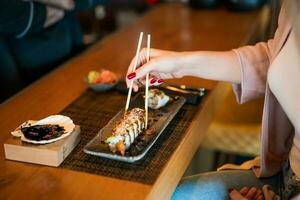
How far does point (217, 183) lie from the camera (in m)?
1.09

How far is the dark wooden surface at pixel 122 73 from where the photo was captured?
81cm

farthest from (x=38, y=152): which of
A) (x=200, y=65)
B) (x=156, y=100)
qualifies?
(x=200, y=65)

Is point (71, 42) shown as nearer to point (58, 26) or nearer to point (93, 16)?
point (58, 26)

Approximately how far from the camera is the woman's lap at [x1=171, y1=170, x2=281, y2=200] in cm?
106

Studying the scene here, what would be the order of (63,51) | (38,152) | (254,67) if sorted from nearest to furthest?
(38,152)
(254,67)
(63,51)

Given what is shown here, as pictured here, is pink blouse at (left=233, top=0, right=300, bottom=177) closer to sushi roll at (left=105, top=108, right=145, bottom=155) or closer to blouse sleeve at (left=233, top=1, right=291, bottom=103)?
blouse sleeve at (left=233, top=1, right=291, bottom=103)

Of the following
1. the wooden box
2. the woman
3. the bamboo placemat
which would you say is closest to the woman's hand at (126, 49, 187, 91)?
the woman

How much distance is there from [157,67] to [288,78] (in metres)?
0.32

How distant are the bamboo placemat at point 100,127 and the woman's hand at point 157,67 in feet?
0.38

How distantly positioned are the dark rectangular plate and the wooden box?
0.05 m

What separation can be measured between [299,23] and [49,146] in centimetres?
58

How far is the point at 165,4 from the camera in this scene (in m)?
2.33

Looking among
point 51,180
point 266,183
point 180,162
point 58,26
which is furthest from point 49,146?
point 58,26

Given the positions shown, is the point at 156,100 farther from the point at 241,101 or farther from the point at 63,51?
the point at 63,51
